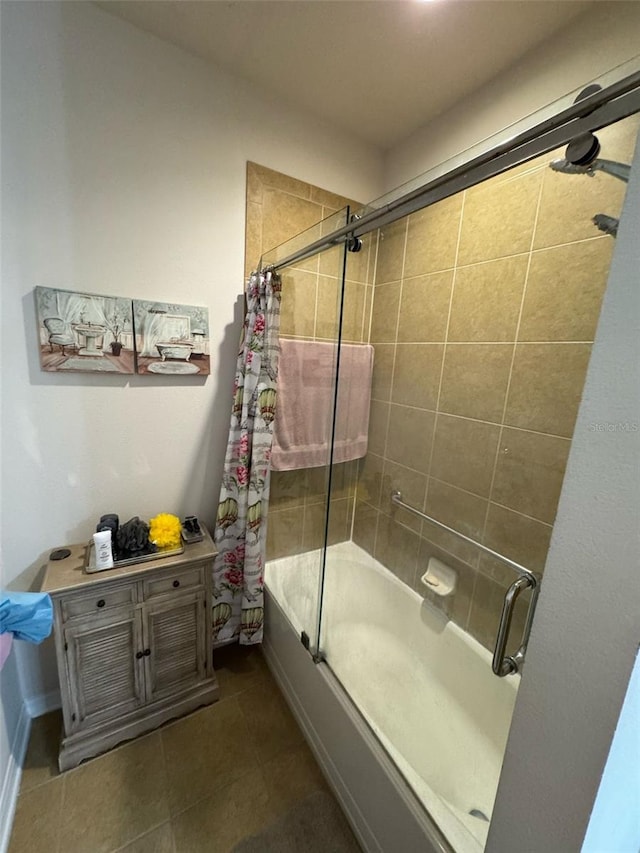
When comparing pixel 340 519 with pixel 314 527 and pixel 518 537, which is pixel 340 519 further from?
pixel 518 537

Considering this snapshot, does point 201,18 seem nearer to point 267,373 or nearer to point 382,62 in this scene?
point 382,62

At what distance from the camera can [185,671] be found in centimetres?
140

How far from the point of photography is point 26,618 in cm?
86

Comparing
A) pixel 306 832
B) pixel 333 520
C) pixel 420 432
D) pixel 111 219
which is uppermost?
pixel 111 219

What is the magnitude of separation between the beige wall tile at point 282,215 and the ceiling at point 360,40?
38cm

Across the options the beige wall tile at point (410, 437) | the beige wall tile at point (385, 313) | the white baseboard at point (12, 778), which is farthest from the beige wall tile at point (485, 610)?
the white baseboard at point (12, 778)

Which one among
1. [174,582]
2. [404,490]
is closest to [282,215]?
[404,490]

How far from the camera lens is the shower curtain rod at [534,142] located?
0.57m

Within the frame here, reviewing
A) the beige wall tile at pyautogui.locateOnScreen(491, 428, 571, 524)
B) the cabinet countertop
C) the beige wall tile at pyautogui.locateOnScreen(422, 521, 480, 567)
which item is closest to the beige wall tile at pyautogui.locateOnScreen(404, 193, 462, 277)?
the beige wall tile at pyautogui.locateOnScreen(491, 428, 571, 524)

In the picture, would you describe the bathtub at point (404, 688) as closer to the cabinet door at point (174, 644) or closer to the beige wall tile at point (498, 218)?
the cabinet door at point (174, 644)

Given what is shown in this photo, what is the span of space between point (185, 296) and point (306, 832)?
76.7 inches

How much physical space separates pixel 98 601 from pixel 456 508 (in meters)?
1.43

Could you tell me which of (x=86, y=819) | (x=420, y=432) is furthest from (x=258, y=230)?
(x=86, y=819)

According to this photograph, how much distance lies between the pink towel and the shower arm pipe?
34cm
